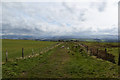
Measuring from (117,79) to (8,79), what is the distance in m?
10.5

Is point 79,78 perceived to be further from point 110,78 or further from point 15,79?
point 15,79

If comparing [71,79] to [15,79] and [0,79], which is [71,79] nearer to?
[15,79]

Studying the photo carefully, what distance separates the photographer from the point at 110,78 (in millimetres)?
9156

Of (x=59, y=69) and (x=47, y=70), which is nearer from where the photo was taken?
(x=47, y=70)

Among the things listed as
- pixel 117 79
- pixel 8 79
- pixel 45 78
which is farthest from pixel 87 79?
pixel 8 79

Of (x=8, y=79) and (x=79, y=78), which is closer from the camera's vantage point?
(x=8, y=79)

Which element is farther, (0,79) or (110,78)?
(110,78)

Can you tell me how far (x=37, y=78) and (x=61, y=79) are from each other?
235 cm

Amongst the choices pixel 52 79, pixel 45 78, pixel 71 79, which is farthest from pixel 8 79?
pixel 71 79

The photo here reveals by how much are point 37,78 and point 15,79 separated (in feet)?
6.55

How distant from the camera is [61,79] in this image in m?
8.73

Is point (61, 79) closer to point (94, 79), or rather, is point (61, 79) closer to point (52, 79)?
point (52, 79)

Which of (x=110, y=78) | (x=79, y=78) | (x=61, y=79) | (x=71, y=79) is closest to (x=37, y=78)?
(x=61, y=79)

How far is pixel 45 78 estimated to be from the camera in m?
9.01
